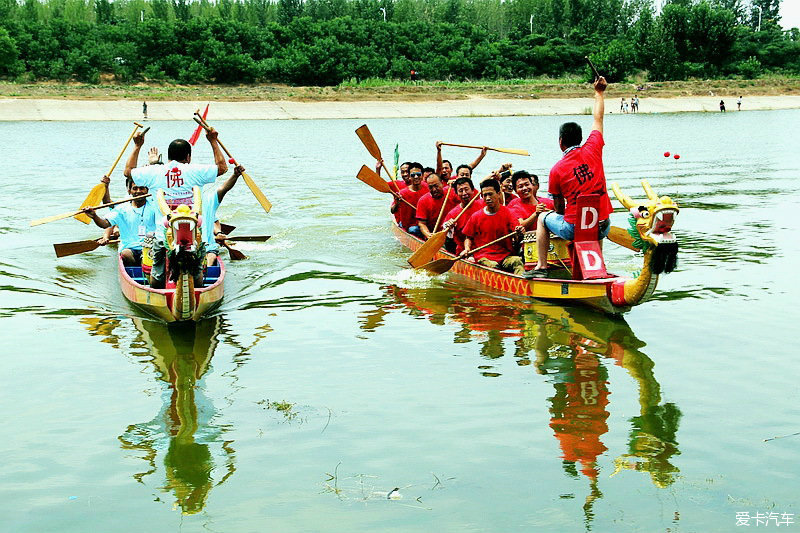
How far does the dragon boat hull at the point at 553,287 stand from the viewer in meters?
A: 10.5

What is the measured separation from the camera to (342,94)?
206 ft

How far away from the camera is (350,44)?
2911 inches

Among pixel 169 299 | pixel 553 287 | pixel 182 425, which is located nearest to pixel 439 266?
pixel 553 287

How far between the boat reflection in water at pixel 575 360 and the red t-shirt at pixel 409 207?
3199 millimetres

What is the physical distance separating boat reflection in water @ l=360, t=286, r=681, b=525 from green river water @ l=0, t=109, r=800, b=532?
0.10ft

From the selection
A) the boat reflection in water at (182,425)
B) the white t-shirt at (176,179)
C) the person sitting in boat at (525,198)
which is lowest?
the boat reflection in water at (182,425)

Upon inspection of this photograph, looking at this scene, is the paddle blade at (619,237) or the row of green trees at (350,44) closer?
the paddle blade at (619,237)

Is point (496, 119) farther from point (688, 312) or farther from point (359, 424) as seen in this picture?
point (359, 424)

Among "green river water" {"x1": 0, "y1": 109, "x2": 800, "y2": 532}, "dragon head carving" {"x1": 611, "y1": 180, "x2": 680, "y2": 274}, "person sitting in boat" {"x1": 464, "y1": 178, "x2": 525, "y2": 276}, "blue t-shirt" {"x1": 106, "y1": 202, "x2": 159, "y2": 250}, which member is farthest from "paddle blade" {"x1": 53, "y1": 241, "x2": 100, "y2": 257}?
"dragon head carving" {"x1": 611, "y1": 180, "x2": 680, "y2": 274}

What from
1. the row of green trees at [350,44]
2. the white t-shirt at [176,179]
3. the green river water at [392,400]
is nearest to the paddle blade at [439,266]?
the green river water at [392,400]

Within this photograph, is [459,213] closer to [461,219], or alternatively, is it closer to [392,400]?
[461,219]

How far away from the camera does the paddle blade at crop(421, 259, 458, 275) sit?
13.1m

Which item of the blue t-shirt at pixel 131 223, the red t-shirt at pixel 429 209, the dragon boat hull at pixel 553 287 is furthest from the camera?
the red t-shirt at pixel 429 209

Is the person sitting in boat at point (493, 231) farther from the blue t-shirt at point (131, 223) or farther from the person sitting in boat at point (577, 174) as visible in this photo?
the blue t-shirt at point (131, 223)
